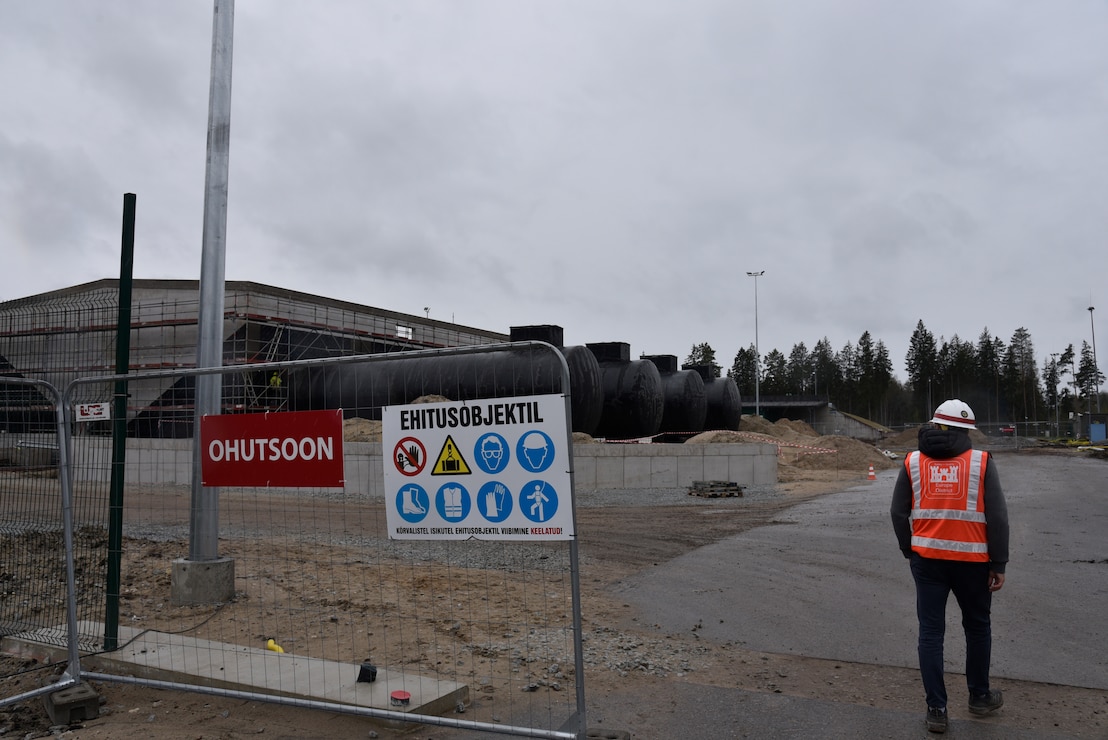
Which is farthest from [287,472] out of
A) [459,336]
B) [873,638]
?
[459,336]

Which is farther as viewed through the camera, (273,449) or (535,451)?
(273,449)

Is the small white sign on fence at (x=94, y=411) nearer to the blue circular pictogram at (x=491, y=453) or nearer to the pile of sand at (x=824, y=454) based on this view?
the blue circular pictogram at (x=491, y=453)

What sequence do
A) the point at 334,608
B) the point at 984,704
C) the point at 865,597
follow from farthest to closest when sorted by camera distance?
the point at 865,597, the point at 334,608, the point at 984,704

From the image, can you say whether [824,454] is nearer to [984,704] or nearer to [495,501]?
[984,704]

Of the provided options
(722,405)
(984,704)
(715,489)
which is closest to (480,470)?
(984,704)

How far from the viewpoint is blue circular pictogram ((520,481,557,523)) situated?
13.2 feet

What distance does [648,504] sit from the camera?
1873cm

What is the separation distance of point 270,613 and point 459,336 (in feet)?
131

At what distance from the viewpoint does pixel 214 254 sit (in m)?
7.37

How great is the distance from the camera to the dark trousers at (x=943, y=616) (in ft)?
14.5

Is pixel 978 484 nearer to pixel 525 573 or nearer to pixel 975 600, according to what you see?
pixel 975 600

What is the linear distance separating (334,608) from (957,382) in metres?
114

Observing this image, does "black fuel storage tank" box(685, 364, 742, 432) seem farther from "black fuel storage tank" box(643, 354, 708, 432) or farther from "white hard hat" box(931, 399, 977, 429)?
"white hard hat" box(931, 399, 977, 429)

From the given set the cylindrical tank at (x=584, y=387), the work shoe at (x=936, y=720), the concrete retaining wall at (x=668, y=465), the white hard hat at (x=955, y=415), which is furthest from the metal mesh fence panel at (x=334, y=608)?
the cylindrical tank at (x=584, y=387)
